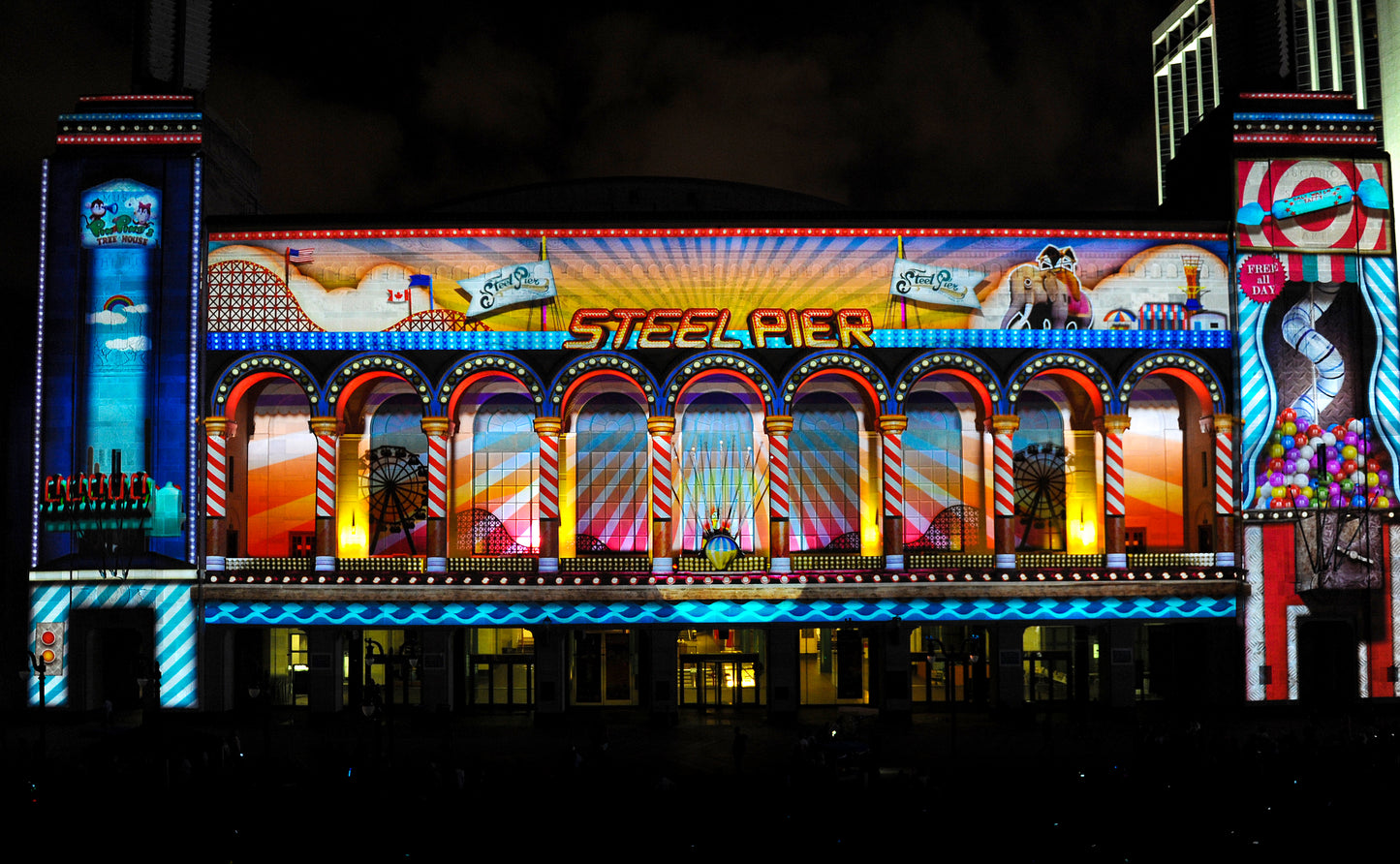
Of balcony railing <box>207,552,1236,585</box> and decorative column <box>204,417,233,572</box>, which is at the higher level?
decorative column <box>204,417,233,572</box>

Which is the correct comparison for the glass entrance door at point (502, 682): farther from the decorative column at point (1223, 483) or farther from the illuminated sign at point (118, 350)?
the decorative column at point (1223, 483)

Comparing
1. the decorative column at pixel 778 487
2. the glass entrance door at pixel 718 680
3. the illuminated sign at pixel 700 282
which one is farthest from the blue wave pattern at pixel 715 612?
the illuminated sign at pixel 700 282

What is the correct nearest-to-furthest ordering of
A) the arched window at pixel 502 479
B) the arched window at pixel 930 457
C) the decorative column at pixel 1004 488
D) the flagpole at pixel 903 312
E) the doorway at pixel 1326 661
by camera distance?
1. the doorway at pixel 1326 661
2. the decorative column at pixel 1004 488
3. the flagpole at pixel 903 312
4. the arched window at pixel 502 479
5. the arched window at pixel 930 457

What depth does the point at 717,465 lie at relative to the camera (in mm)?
42156

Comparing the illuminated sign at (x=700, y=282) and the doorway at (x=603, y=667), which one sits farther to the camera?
the doorway at (x=603, y=667)

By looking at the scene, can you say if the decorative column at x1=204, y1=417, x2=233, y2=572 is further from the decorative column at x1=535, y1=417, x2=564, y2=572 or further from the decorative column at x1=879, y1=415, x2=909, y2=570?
the decorative column at x1=879, y1=415, x2=909, y2=570

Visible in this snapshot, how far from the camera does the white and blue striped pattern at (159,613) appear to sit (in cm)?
3797

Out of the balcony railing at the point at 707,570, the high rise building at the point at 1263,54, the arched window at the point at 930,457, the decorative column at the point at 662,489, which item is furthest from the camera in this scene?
the arched window at the point at 930,457

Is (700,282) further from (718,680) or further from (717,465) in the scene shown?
(718,680)

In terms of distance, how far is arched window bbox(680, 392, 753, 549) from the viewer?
41969 mm

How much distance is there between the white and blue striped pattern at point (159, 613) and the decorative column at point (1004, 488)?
2761 cm

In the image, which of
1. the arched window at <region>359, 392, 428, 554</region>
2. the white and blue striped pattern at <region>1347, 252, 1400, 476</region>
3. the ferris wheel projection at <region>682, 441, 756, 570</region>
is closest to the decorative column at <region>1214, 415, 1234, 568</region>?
the white and blue striped pattern at <region>1347, 252, 1400, 476</region>

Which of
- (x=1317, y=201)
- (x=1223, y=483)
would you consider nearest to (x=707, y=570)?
(x=1223, y=483)

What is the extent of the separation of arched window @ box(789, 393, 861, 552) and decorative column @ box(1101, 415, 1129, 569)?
8753 millimetres
